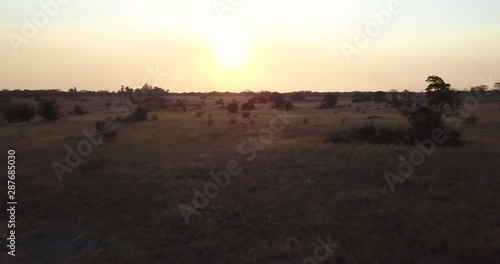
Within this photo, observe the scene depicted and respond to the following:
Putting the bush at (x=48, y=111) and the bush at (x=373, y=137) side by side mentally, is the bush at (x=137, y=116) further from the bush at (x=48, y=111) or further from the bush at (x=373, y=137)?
the bush at (x=373, y=137)

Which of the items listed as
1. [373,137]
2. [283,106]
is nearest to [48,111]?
[283,106]

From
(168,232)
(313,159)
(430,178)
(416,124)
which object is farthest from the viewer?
(416,124)

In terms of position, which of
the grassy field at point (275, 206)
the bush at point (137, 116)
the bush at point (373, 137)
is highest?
the grassy field at point (275, 206)

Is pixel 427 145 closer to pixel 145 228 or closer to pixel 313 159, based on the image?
pixel 313 159

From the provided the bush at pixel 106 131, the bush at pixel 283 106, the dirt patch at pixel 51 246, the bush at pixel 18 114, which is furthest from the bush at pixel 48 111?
the dirt patch at pixel 51 246

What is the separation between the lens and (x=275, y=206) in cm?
1238

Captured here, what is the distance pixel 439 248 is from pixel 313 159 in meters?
10.6

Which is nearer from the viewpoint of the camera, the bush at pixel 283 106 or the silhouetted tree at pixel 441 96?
the silhouetted tree at pixel 441 96

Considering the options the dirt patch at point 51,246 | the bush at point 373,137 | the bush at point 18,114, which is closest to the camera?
the dirt patch at point 51,246

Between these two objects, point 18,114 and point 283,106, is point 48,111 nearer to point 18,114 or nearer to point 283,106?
point 18,114

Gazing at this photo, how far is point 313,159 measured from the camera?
1948 centimetres

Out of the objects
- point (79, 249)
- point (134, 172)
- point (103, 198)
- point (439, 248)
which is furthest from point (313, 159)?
point (79, 249)

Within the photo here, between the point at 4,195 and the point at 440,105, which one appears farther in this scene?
the point at 440,105

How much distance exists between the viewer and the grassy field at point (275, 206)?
9023 mm
